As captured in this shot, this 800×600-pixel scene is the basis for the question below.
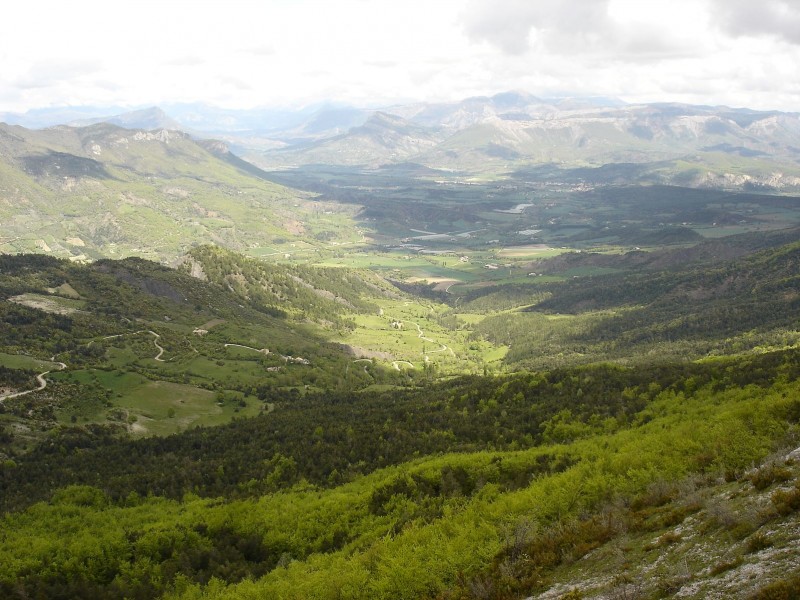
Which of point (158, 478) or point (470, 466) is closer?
point (470, 466)

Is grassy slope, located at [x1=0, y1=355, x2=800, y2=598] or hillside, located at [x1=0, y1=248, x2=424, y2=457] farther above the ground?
grassy slope, located at [x1=0, y1=355, x2=800, y2=598]

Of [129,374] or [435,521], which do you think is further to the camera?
[129,374]

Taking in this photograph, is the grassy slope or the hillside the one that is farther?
the hillside

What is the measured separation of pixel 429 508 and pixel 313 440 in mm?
42991

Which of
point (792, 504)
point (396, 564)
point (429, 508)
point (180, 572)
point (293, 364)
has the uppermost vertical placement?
point (792, 504)

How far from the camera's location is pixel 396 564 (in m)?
44.8

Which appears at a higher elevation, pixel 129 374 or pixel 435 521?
pixel 435 521

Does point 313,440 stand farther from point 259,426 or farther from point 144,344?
Result: point 144,344

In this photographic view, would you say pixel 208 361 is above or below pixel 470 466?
below

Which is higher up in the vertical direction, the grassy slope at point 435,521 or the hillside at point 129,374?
the grassy slope at point 435,521

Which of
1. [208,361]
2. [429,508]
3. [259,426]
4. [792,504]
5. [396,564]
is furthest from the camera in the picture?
[208,361]

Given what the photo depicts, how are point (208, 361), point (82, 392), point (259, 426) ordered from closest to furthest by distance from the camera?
point (259, 426) < point (82, 392) < point (208, 361)

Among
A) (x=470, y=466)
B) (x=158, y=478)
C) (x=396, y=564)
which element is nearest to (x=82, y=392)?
(x=158, y=478)

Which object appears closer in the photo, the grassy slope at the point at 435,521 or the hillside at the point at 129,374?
the grassy slope at the point at 435,521
